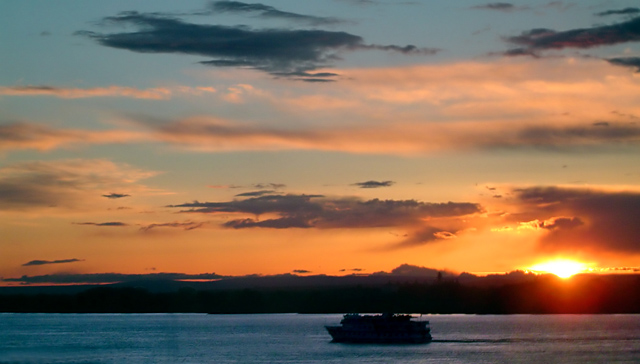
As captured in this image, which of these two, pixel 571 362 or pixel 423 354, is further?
pixel 423 354

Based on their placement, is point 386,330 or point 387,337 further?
point 386,330

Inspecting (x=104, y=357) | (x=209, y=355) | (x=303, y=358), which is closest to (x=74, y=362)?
(x=104, y=357)

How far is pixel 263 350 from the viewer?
176 m

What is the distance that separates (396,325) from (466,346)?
70.2 ft

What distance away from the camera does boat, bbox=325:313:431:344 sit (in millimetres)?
182250

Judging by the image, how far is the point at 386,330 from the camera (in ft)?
599

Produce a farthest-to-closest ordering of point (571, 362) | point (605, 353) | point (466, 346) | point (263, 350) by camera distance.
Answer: point (466, 346), point (263, 350), point (605, 353), point (571, 362)

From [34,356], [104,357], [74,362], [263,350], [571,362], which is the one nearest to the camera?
[34,356]

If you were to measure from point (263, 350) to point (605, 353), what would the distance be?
261ft

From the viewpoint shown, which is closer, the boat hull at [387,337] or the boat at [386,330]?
the boat hull at [387,337]

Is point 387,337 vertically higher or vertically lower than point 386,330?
lower

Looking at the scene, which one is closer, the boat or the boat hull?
the boat hull

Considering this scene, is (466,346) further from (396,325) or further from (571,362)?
(571,362)

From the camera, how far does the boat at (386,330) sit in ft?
598
